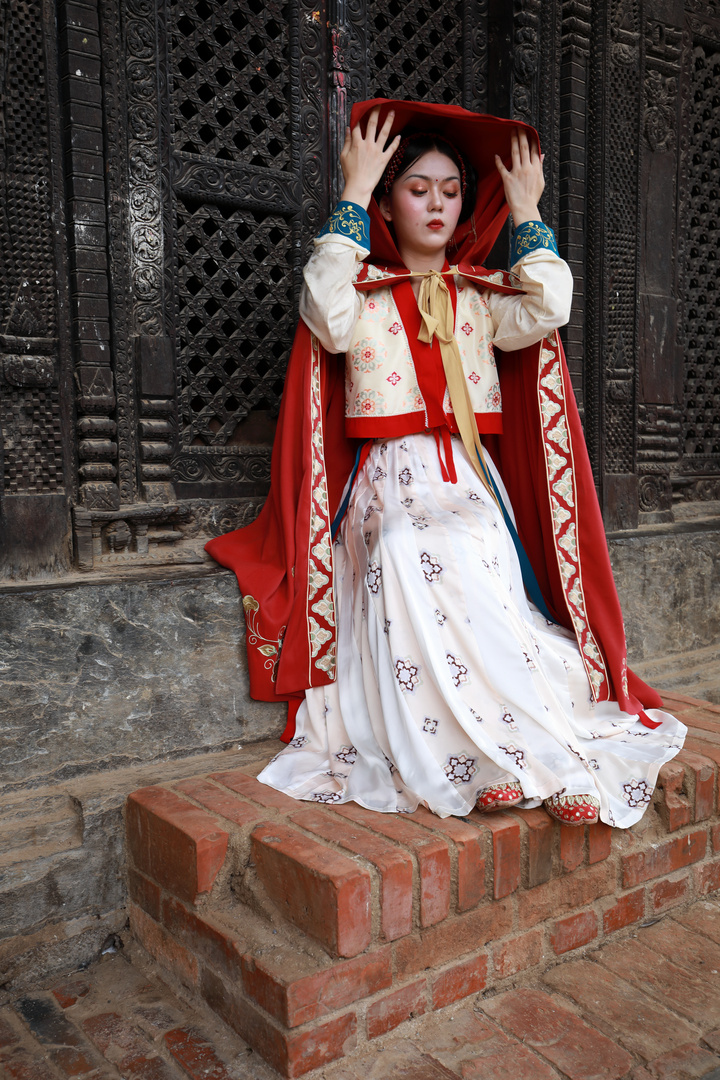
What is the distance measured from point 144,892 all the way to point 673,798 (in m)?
1.40

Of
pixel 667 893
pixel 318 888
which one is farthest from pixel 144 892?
pixel 667 893

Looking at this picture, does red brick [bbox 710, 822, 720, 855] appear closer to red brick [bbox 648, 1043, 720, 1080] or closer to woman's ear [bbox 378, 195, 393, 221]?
red brick [bbox 648, 1043, 720, 1080]

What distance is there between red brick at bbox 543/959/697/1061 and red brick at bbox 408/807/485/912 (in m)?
0.32

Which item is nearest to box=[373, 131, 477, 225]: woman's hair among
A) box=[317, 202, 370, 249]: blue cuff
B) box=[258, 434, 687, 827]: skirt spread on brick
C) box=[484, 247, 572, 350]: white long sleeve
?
box=[317, 202, 370, 249]: blue cuff

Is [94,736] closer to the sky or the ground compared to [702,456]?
closer to the ground

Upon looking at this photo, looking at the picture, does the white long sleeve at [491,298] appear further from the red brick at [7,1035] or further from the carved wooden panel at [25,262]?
the red brick at [7,1035]

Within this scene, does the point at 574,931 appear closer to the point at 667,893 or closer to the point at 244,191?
the point at 667,893

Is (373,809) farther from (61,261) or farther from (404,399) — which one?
(61,261)

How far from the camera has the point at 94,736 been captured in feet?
7.44

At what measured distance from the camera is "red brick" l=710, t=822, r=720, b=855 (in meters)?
2.39

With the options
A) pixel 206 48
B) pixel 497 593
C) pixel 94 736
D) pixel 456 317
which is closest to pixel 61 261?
pixel 206 48

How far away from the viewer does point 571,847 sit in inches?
80.3

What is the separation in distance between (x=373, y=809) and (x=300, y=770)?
1.03 feet

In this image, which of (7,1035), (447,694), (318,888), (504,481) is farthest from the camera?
(504,481)
